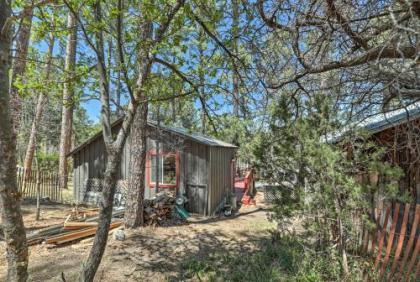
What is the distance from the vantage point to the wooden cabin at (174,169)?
9523 mm

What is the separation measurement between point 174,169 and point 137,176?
3.08 meters

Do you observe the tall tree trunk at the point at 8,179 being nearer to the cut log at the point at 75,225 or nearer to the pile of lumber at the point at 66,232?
the pile of lumber at the point at 66,232

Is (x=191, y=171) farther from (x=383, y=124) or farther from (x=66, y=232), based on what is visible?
(x=383, y=124)

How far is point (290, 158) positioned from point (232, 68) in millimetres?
1772

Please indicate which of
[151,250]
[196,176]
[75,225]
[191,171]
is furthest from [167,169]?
[151,250]

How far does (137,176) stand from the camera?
23.1 ft

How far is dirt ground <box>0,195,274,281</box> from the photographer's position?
14.7ft

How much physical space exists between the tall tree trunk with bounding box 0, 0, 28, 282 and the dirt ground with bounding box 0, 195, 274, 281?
1987 mm

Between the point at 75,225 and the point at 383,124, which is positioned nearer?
the point at 383,124

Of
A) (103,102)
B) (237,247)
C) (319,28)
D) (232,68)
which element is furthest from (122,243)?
(319,28)

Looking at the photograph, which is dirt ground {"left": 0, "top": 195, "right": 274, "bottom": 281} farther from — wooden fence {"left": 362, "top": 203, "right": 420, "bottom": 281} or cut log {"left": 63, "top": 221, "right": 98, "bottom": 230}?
wooden fence {"left": 362, "top": 203, "right": 420, "bottom": 281}

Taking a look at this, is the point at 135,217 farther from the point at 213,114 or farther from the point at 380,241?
the point at 380,241

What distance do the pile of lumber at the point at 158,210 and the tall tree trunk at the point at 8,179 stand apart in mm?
4963

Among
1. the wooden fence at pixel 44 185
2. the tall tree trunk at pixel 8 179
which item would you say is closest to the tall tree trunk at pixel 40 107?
the wooden fence at pixel 44 185
